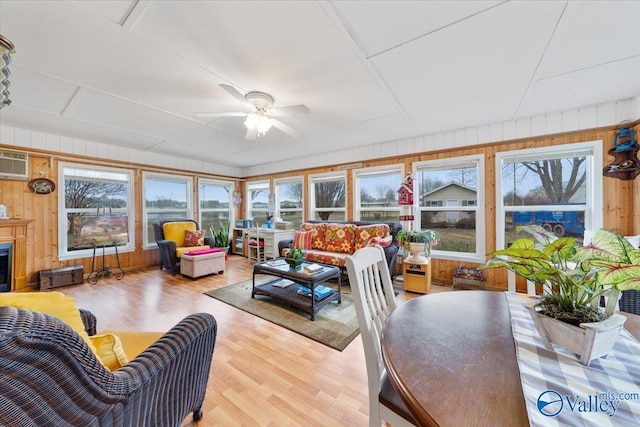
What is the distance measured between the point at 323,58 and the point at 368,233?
2656mm

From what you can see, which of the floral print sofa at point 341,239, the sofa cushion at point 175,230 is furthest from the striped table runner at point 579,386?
the sofa cushion at point 175,230

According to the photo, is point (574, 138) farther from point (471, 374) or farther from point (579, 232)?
point (471, 374)

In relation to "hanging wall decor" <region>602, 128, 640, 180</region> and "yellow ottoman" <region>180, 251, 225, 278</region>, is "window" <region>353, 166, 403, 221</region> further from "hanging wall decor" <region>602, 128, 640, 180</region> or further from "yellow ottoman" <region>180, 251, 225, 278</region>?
"yellow ottoman" <region>180, 251, 225, 278</region>

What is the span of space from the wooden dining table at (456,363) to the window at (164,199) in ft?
17.5

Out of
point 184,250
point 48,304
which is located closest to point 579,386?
point 48,304

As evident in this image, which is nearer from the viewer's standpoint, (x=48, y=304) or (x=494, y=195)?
(x=48, y=304)

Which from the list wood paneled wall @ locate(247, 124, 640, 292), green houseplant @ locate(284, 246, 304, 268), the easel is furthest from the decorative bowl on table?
the easel

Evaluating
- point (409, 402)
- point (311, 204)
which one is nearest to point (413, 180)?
point (311, 204)

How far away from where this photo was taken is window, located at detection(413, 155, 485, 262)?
346 cm

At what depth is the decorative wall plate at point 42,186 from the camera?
3.53 metres

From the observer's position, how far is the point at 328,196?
511 cm

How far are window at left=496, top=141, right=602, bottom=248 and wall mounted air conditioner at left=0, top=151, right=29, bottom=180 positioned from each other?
6794 millimetres

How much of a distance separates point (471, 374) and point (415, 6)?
5.87ft

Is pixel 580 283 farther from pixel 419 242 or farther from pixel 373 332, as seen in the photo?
pixel 419 242
